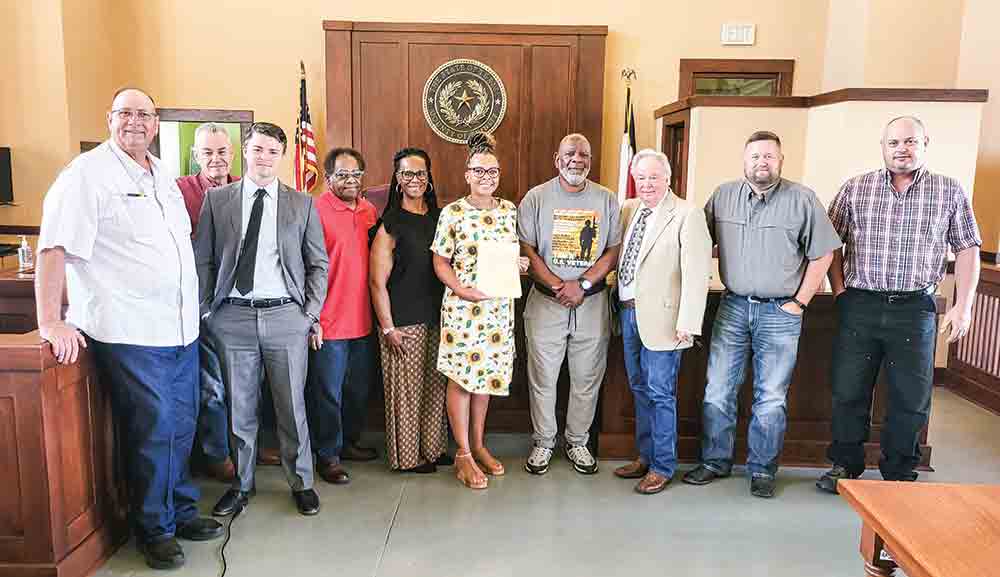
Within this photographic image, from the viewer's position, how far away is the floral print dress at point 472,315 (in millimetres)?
3176

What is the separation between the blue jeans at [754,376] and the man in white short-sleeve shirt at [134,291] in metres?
2.26

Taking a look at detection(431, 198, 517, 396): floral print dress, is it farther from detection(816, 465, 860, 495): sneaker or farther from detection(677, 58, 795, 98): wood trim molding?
detection(677, 58, 795, 98): wood trim molding

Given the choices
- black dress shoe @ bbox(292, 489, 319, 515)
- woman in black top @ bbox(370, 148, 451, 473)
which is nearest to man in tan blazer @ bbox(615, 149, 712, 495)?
woman in black top @ bbox(370, 148, 451, 473)

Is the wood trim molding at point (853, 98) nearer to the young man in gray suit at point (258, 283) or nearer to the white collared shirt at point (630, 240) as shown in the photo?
the white collared shirt at point (630, 240)

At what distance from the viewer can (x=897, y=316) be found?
3.13 metres

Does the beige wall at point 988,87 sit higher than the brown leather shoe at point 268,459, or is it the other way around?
the beige wall at point 988,87

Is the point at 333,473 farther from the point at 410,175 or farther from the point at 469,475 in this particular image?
the point at 410,175

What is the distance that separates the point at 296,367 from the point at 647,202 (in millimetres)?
1656

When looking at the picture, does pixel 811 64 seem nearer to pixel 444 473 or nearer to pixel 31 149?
pixel 444 473

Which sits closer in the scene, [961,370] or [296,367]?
[296,367]

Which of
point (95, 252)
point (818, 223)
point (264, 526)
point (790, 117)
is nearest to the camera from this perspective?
point (95, 252)

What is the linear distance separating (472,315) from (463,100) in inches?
142

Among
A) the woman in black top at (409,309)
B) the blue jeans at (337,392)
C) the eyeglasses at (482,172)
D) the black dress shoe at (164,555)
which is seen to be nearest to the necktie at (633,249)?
the eyeglasses at (482,172)

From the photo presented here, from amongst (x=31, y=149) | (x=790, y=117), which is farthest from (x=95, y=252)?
(x=790, y=117)
